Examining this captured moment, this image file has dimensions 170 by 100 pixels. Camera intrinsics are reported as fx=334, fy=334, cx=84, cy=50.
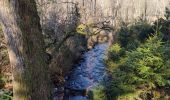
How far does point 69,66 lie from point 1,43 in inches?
185

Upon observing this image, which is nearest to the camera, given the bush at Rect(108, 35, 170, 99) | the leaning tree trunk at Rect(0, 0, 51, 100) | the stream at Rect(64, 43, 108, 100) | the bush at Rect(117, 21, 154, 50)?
the leaning tree trunk at Rect(0, 0, 51, 100)

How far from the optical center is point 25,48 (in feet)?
16.3

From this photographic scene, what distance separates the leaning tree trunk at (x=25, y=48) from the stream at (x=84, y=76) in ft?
23.0

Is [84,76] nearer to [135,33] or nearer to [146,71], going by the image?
[135,33]

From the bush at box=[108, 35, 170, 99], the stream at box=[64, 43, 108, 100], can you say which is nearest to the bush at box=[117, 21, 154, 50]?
the stream at box=[64, 43, 108, 100]

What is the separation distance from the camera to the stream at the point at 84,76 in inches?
554

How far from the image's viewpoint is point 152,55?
9.98 m

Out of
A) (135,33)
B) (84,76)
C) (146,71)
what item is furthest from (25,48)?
(84,76)

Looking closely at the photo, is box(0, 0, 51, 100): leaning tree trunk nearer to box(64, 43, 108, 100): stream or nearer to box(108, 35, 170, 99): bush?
box(108, 35, 170, 99): bush

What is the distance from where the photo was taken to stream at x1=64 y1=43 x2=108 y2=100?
14.1 metres

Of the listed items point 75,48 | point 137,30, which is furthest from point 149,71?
point 75,48

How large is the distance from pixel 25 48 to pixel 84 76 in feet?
37.6

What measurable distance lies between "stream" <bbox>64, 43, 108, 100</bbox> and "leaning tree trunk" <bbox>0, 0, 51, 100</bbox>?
701 cm

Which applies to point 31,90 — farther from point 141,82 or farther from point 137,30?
point 137,30
